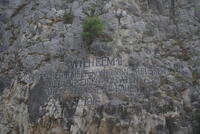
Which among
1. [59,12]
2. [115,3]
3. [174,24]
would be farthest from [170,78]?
[59,12]

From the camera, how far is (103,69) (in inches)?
707

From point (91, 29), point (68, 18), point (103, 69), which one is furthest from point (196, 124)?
point (68, 18)

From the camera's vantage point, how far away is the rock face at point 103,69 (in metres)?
16.5

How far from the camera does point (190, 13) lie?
2138 centimetres

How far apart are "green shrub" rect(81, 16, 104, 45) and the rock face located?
0.38 meters

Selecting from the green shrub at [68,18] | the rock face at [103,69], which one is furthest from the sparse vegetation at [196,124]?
the green shrub at [68,18]

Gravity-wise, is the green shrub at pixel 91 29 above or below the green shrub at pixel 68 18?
below

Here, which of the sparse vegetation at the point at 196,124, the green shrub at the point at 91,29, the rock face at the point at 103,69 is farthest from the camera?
the green shrub at the point at 91,29

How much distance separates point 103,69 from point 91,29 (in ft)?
7.95

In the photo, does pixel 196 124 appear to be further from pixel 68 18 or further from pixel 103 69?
pixel 68 18

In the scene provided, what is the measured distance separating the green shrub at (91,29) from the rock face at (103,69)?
0.38 m

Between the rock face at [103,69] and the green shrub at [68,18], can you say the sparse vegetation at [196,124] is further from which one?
the green shrub at [68,18]

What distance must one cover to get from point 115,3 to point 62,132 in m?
8.64

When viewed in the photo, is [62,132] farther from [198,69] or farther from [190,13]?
[190,13]
